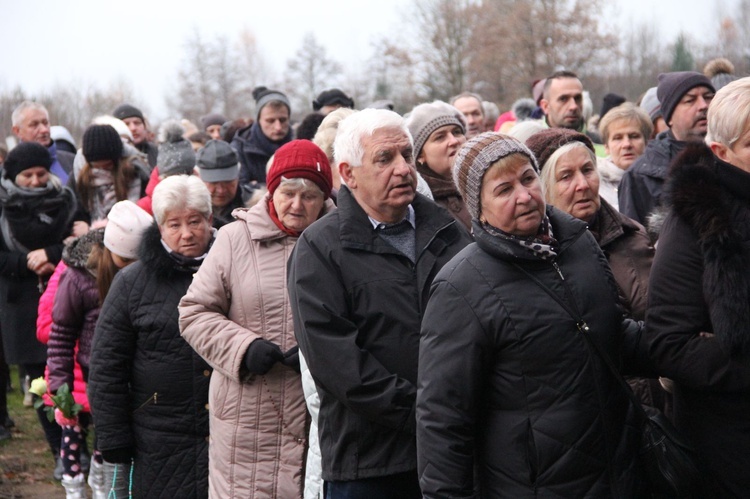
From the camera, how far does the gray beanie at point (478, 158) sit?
3.39 metres

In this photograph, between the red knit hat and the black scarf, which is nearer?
the red knit hat

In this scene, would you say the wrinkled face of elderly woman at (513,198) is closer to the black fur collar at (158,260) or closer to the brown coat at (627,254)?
the brown coat at (627,254)

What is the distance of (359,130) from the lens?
4.06 metres

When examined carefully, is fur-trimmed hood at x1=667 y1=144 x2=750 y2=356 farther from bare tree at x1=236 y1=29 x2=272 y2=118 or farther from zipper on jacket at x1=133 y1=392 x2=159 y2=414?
bare tree at x1=236 y1=29 x2=272 y2=118

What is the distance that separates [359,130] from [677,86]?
8.76 feet

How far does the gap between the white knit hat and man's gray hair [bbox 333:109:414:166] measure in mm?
2082

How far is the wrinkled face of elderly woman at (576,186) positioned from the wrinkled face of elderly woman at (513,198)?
962 millimetres

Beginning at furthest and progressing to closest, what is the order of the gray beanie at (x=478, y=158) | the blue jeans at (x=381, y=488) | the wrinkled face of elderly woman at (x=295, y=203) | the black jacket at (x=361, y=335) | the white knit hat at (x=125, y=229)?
the white knit hat at (x=125, y=229) → the wrinkled face of elderly woman at (x=295, y=203) → the blue jeans at (x=381, y=488) → the black jacket at (x=361, y=335) → the gray beanie at (x=478, y=158)

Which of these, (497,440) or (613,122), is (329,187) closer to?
(497,440)

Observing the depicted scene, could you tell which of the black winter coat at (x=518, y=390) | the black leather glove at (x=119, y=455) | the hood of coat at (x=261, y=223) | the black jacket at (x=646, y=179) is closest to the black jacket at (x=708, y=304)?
the black winter coat at (x=518, y=390)

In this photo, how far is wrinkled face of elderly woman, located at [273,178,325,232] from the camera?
15.5 ft

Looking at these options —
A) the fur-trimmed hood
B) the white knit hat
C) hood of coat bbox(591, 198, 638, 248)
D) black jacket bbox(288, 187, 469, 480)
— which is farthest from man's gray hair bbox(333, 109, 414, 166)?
the white knit hat

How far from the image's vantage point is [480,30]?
3497 centimetres

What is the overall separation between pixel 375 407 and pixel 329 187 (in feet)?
5.13
